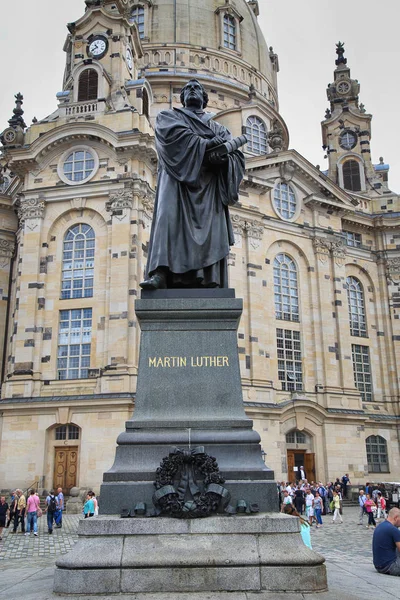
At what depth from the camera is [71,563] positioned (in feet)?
18.7

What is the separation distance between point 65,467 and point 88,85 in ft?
70.0

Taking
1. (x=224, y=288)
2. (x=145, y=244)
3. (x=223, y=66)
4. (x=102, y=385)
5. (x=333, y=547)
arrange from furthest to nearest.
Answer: (x=223, y=66) < (x=145, y=244) < (x=102, y=385) < (x=333, y=547) < (x=224, y=288)

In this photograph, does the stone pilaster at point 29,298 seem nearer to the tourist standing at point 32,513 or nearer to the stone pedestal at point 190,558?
the tourist standing at point 32,513

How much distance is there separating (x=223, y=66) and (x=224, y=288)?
146ft

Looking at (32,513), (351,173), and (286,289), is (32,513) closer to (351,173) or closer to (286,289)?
(286,289)

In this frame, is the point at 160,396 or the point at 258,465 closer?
the point at 258,465

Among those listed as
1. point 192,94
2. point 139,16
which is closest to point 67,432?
point 192,94

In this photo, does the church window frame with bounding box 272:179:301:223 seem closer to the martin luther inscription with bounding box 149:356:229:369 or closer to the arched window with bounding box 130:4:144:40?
the arched window with bounding box 130:4:144:40

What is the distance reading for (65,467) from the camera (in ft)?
95.0

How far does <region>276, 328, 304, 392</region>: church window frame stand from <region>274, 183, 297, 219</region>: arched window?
7.76 m

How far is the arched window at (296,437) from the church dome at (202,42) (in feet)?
89.0

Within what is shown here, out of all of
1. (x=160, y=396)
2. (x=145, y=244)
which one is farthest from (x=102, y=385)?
(x=160, y=396)

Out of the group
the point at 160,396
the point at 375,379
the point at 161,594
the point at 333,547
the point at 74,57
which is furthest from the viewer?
the point at 375,379

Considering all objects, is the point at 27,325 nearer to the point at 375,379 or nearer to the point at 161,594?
the point at 375,379
